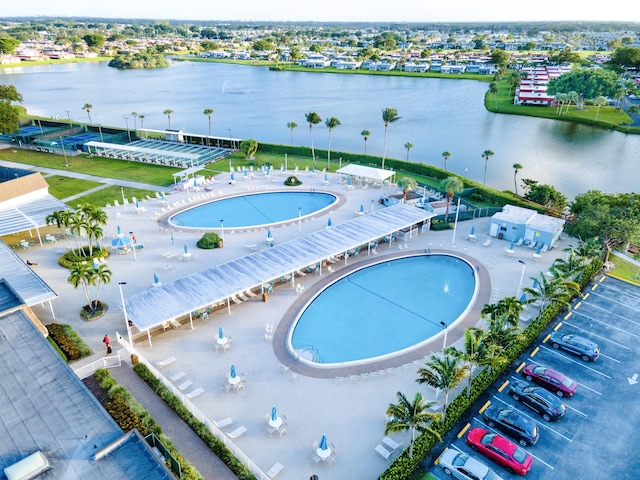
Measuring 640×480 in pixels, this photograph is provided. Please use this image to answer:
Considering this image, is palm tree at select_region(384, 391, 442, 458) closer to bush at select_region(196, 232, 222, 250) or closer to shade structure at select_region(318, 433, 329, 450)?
shade structure at select_region(318, 433, 329, 450)

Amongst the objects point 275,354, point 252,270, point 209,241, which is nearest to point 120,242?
point 209,241

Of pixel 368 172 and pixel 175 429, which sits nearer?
pixel 175 429

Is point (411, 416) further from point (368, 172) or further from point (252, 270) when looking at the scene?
point (368, 172)

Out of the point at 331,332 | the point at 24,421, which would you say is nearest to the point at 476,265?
the point at 331,332

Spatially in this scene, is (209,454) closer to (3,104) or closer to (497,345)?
(497,345)

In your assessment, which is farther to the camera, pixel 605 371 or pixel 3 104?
pixel 3 104

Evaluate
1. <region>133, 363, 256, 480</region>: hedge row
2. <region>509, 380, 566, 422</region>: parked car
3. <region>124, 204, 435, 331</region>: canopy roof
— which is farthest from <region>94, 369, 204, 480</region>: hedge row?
<region>509, 380, 566, 422</region>: parked car
